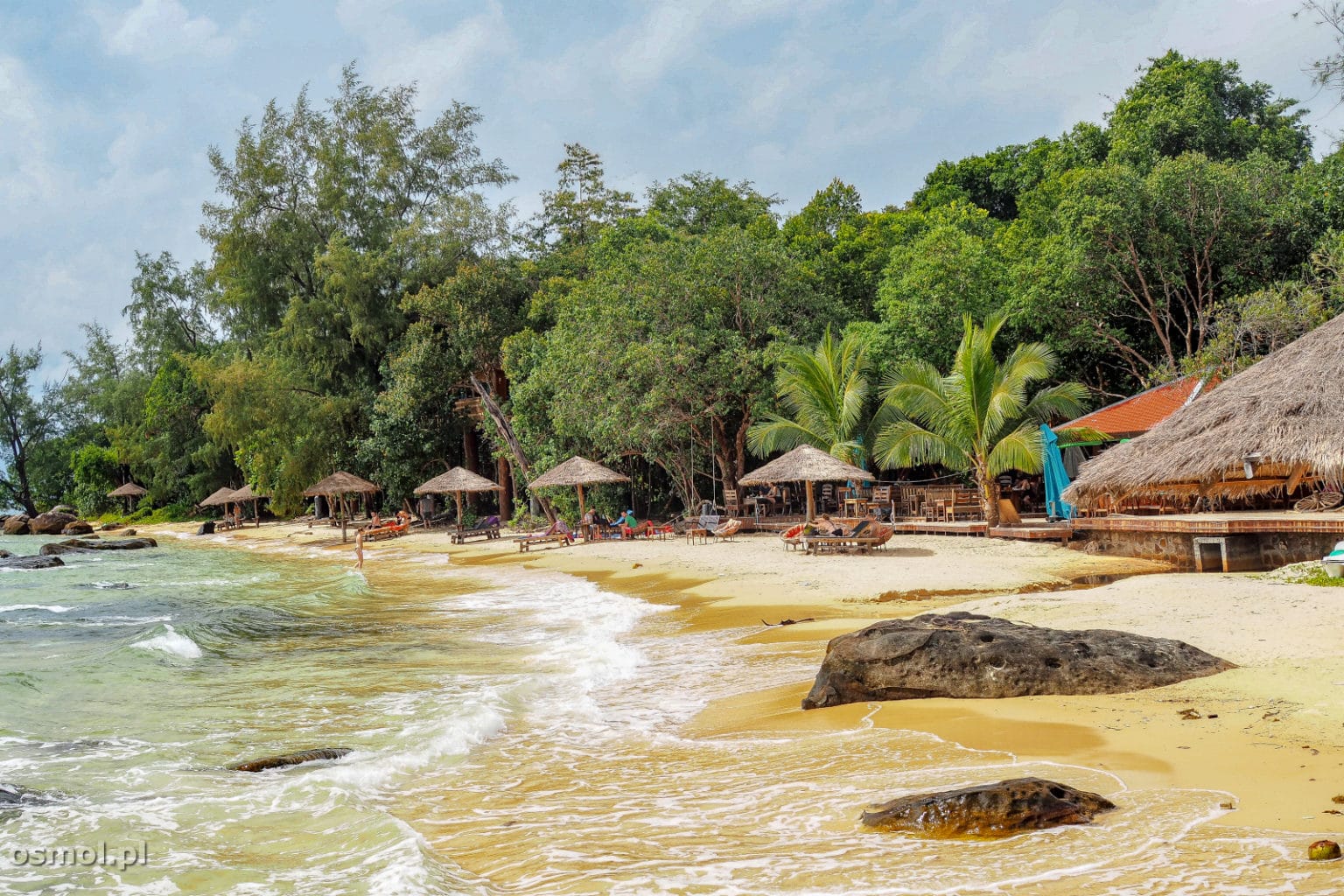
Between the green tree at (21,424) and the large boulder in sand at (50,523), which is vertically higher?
the green tree at (21,424)

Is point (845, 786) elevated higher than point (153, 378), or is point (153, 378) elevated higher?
point (153, 378)

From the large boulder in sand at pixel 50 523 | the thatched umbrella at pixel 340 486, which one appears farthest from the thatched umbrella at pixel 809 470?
the large boulder in sand at pixel 50 523

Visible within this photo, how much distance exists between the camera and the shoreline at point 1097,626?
4207mm

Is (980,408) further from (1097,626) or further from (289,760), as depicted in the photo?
(289,760)

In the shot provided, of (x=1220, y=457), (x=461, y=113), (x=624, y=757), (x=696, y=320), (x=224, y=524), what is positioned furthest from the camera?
(x=224, y=524)

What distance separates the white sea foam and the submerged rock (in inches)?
206

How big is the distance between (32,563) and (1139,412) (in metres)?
29.4

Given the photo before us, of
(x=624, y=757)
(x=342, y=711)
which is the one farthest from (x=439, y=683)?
(x=624, y=757)

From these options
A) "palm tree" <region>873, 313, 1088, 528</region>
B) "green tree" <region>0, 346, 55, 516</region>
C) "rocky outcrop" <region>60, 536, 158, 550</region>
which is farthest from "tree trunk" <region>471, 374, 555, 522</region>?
"green tree" <region>0, 346, 55, 516</region>

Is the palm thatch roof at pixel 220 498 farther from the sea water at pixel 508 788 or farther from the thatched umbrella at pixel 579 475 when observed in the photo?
the sea water at pixel 508 788

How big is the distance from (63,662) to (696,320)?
15.4 meters

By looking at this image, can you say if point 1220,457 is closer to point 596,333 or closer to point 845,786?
point 845,786

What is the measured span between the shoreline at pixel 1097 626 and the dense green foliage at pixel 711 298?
6.24m

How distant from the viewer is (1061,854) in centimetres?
349
